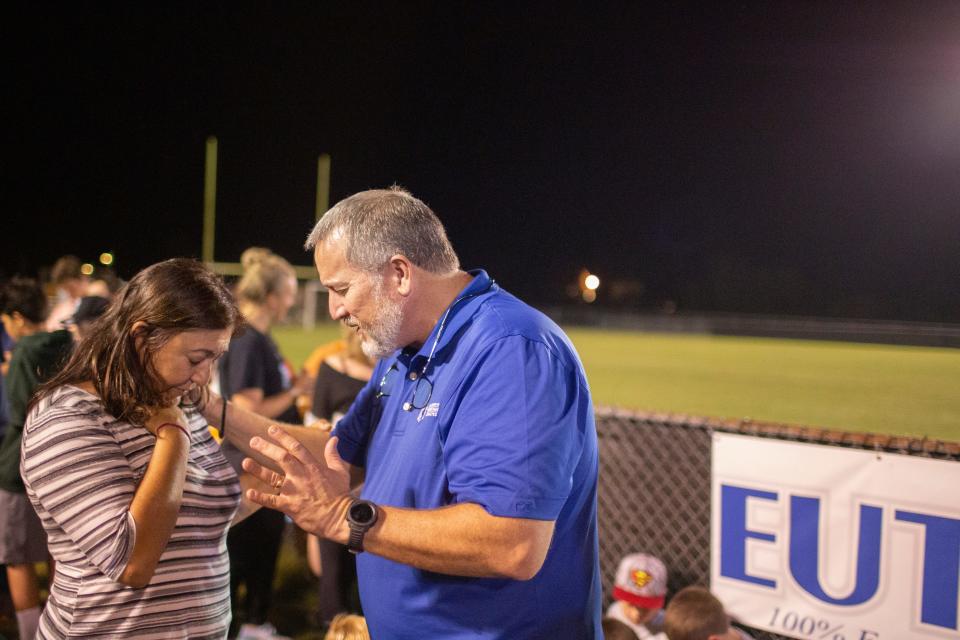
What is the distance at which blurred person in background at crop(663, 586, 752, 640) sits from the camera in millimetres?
3102

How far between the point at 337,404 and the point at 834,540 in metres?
2.73

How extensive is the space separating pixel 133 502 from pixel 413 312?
80 centimetres

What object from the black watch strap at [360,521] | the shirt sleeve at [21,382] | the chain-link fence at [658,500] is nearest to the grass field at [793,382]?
the chain-link fence at [658,500]

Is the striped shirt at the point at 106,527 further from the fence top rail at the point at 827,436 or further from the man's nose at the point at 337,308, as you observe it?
the fence top rail at the point at 827,436

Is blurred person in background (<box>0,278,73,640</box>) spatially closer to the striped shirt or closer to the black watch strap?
the striped shirt

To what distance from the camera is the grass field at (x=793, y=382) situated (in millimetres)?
12797

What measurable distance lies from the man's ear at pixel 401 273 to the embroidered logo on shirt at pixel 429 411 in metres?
0.29

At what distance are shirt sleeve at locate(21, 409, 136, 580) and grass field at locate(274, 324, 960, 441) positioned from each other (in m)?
9.96

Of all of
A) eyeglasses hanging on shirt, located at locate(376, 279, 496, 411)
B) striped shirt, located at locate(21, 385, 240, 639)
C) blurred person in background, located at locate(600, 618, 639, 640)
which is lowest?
blurred person in background, located at locate(600, 618, 639, 640)

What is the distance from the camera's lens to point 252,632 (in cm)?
287

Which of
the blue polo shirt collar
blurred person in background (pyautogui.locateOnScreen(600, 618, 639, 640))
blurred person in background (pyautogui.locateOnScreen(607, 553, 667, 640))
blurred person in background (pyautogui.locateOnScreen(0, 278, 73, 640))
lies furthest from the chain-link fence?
blurred person in background (pyautogui.locateOnScreen(0, 278, 73, 640))

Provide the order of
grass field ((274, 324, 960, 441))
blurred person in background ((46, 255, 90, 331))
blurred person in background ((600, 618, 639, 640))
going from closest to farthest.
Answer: blurred person in background ((600, 618, 639, 640)) → blurred person in background ((46, 255, 90, 331)) → grass field ((274, 324, 960, 441))

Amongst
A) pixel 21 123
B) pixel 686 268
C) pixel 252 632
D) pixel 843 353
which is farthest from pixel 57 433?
pixel 686 268

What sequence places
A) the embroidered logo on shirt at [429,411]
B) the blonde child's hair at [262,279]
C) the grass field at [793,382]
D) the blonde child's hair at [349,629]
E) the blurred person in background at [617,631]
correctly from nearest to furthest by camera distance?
the embroidered logo on shirt at [429,411] → the blonde child's hair at [349,629] → the blurred person in background at [617,631] → the blonde child's hair at [262,279] → the grass field at [793,382]
